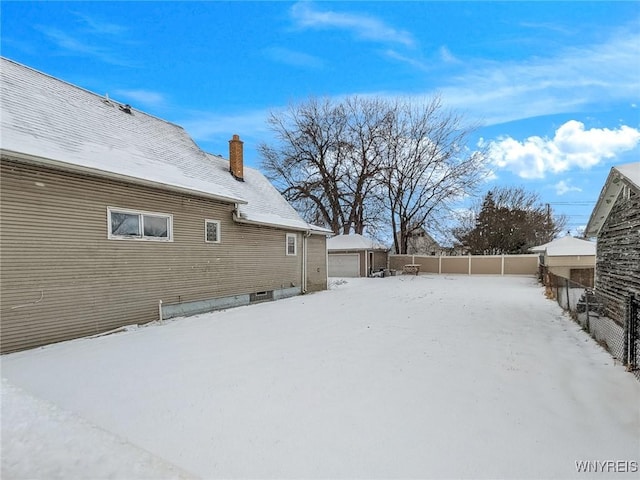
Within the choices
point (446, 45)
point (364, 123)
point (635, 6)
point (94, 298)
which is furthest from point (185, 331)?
point (364, 123)

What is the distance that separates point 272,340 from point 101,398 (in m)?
3.00

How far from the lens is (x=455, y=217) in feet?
91.9

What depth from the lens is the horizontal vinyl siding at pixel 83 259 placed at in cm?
562

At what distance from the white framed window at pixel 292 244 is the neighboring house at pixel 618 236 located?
9.53 metres

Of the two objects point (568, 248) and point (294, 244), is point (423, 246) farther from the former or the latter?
point (294, 244)

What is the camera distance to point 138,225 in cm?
767

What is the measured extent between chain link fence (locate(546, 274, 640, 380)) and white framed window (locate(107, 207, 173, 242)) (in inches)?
351

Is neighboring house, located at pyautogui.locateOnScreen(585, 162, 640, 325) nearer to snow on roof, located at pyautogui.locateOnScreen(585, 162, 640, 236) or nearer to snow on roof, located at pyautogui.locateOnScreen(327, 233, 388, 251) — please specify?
snow on roof, located at pyautogui.locateOnScreen(585, 162, 640, 236)

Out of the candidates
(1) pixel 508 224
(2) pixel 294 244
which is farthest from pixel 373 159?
(2) pixel 294 244

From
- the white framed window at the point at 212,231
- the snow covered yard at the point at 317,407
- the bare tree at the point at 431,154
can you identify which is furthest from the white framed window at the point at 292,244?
the bare tree at the point at 431,154

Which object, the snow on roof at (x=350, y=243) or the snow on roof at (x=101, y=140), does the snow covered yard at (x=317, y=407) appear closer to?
the snow on roof at (x=101, y=140)

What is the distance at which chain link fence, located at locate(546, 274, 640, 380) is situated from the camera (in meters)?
4.63

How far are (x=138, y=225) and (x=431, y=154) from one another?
23628 millimetres

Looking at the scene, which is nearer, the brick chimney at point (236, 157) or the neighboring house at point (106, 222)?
the neighboring house at point (106, 222)
